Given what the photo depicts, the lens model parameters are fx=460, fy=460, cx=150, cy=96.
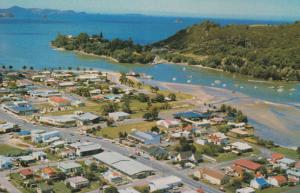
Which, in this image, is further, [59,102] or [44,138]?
[59,102]

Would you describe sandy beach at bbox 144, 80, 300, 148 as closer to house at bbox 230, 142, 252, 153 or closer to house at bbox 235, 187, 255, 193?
house at bbox 230, 142, 252, 153

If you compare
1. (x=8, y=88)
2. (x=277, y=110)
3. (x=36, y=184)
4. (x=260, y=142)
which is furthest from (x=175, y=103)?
(x=36, y=184)

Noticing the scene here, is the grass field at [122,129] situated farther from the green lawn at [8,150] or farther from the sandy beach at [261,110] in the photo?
the sandy beach at [261,110]

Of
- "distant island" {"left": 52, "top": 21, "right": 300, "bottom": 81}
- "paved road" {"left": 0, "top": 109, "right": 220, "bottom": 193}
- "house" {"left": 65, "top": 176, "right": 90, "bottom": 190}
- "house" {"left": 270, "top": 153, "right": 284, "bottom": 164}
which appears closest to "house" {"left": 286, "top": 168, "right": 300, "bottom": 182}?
"house" {"left": 270, "top": 153, "right": 284, "bottom": 164}

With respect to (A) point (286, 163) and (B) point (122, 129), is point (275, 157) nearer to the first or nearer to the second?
(A) point (286, 163)

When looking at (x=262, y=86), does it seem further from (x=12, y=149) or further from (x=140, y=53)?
(x=12, y=149)

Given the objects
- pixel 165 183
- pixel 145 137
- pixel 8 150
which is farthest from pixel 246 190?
pixel 8 150
